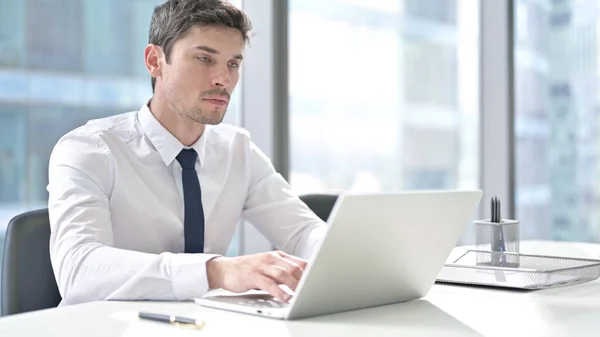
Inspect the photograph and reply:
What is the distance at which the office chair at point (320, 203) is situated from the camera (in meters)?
2.43

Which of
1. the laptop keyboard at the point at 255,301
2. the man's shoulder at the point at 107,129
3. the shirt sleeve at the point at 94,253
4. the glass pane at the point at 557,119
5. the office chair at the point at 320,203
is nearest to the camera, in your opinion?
the laptop keyboard at the point at 255,301

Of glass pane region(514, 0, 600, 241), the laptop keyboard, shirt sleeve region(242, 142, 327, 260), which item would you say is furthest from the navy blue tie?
glass pane region(514, 0, 600, 241)

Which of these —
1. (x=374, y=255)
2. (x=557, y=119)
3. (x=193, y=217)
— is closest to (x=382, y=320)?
(x=374, y=255)

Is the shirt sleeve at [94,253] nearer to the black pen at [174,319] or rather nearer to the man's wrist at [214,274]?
the man's wrist at [214,274]

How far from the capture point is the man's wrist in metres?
1.48

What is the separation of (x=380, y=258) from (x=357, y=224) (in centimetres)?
13

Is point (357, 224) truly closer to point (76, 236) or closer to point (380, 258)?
point (380, 258)

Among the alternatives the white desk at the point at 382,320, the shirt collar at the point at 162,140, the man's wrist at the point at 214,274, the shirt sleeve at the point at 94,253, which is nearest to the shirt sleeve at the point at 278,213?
the shirt collar at the point at 162,140

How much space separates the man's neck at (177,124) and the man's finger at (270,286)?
0.82m

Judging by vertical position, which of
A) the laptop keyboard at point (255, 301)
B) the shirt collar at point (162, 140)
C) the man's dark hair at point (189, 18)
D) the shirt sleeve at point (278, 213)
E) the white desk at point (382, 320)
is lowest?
the white desk at point (382, 320)

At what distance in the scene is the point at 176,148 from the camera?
2062 millimetres

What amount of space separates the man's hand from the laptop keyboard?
1 cm

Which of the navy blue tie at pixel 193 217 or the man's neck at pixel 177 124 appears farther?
the man's neck at pixel 177 124

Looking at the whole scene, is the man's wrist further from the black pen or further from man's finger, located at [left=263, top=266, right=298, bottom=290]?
the black pen
